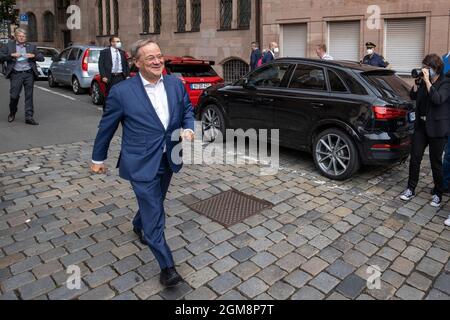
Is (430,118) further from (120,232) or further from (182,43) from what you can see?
(182,43)

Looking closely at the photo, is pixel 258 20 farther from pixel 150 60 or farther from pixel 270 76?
pixel 150 60

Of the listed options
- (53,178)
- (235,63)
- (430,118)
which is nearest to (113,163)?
(53,178)

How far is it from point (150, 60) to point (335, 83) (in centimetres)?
366

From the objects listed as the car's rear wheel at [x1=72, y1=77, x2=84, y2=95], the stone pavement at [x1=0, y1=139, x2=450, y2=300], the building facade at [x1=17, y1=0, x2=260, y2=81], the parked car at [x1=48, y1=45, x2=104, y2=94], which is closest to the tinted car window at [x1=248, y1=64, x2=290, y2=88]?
the stone pavement at [x1=0, y1=139, x2=450, y2=300]

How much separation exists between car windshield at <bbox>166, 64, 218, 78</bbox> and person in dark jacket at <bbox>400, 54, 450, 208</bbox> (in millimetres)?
6209

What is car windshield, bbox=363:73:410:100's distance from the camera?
597 centimetres

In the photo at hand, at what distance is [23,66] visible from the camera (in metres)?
9.31

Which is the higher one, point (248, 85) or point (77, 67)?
point (77, 67)

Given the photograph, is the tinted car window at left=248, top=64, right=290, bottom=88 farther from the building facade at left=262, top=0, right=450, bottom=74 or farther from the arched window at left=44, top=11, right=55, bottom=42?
the arched window at left=44, top=11, right=55, bottom=42

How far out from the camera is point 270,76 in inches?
285

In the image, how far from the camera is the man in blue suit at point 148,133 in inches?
132

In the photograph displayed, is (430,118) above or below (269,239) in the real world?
above

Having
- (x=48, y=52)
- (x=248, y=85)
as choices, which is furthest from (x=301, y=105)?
(x=48, y=52)
